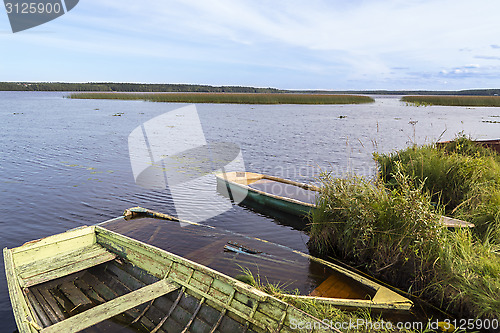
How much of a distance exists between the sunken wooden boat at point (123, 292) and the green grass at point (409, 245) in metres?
2.98

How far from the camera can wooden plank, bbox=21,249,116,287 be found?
5930 millimetres

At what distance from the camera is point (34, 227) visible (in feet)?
32.6

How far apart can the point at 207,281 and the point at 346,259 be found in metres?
3.87

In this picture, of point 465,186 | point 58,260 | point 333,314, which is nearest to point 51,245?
point 58,260

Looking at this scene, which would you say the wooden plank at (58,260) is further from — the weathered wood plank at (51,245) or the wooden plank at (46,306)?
the wooden plank at (46,306)

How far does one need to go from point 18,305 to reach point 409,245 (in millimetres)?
6755

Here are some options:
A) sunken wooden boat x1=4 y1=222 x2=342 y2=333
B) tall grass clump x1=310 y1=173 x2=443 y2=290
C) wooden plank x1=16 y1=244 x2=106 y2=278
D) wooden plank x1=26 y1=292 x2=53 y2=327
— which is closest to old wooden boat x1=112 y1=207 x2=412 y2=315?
tall grass clump x1=310 y1=173 x2=443 y2=290

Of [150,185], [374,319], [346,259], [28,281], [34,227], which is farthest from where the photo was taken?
[150,185]

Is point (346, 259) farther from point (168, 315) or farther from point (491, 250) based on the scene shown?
point (168, 315)

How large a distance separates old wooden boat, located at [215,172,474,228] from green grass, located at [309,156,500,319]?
179cm

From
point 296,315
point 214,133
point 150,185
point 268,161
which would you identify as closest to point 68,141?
point 214,133

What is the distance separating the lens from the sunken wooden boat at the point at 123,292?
466 cm

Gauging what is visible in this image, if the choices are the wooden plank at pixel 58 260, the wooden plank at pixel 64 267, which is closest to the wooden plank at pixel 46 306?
the wooden plank at pixel 64 267

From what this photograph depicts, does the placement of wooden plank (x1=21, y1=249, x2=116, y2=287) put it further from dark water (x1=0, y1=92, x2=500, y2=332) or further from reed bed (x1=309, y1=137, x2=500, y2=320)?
reed bed (x1=309, y1=137, x2=500, y2=320)
